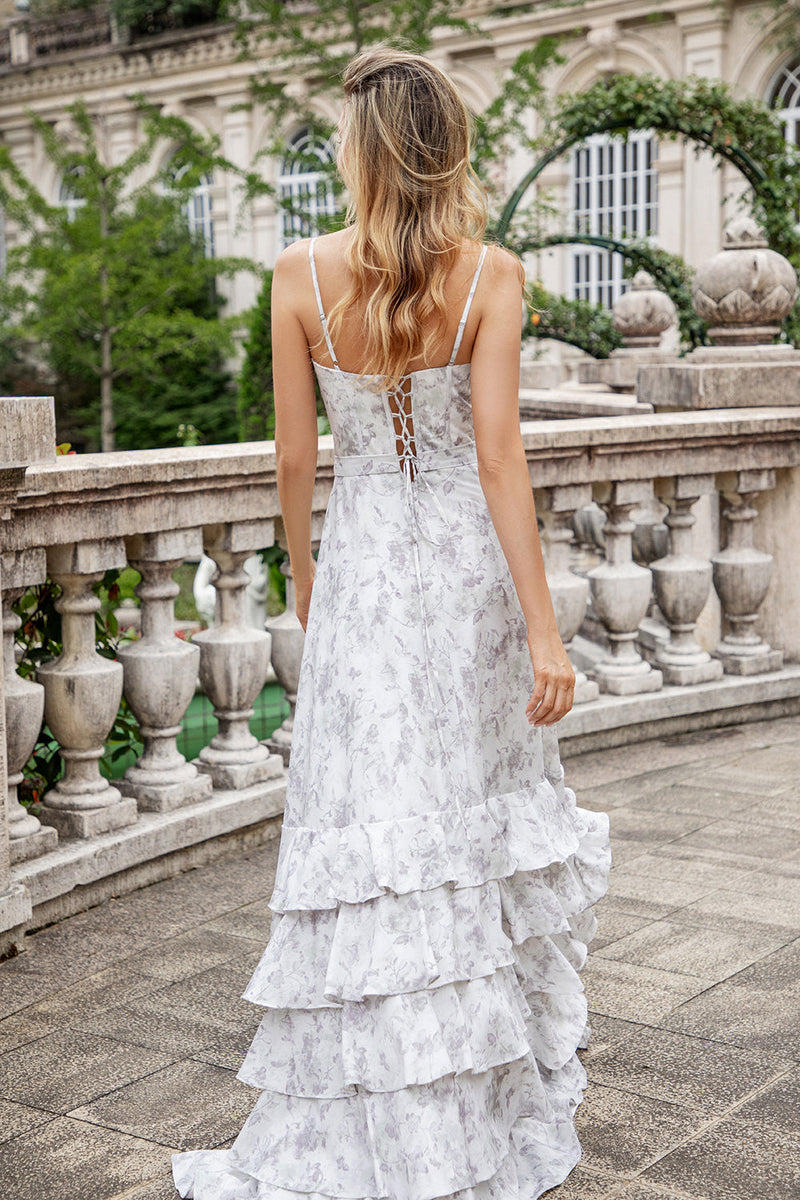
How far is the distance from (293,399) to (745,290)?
396 centimetres

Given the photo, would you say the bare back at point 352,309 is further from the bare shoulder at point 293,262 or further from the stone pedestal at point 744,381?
the stone pedestal at point 744,381

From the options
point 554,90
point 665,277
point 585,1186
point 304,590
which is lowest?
point 585,1186

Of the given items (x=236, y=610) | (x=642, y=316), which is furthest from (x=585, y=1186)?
(x=642, y=316)

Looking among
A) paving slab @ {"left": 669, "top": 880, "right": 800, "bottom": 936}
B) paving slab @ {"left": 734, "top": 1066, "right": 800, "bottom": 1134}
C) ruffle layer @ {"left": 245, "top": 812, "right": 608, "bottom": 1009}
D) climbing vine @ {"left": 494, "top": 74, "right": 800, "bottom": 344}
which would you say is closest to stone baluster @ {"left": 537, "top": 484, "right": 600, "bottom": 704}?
paving slab @ {"left": 669, "top": 880, "right": 800, "bottom": 936}

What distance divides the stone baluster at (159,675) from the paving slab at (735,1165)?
1.82 m

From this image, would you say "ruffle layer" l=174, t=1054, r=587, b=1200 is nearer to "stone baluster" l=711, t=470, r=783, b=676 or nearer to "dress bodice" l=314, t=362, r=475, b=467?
"dress bodice" l=314, t=362, r=475, b=467

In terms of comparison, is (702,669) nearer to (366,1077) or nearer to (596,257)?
(366,1077)

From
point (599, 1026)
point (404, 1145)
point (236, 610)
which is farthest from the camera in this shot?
point (236, 610)

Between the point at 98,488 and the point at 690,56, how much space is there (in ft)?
70.7

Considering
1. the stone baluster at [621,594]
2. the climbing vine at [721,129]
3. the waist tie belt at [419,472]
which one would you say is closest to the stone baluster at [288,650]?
the stone baluster at [621,594]

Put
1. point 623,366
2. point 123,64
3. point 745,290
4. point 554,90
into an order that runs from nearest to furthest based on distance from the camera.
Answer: point 745,290, point 623,366, point 554,90, point 123,64

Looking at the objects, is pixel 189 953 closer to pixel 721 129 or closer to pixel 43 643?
pixel 43 643

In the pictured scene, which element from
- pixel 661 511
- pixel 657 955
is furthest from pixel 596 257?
pixel 657 955

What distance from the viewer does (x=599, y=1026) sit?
300cm
